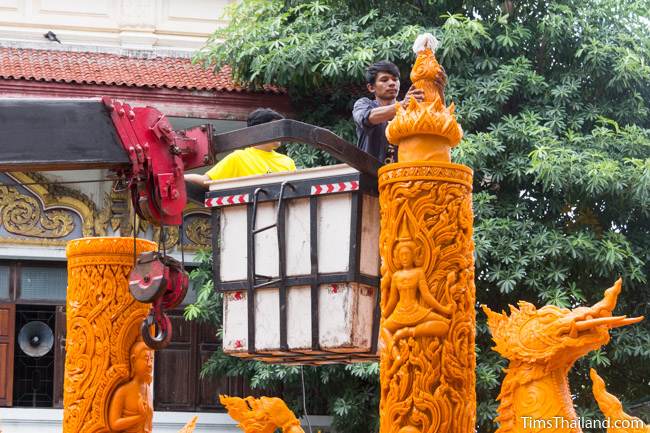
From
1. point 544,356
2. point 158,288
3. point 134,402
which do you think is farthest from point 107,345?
point 544,356

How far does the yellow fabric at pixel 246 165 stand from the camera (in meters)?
7.62

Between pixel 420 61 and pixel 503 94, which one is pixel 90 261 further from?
pixel 503 94

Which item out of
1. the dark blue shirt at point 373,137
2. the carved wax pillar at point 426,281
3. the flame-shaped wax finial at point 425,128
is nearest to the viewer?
the carved wax pillar at point 426,281

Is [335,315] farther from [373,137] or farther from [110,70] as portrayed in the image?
[110,70]

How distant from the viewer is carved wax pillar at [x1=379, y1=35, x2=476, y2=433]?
6.08 metres

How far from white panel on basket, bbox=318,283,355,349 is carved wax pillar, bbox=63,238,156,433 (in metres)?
2.71

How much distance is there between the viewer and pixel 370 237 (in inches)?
271

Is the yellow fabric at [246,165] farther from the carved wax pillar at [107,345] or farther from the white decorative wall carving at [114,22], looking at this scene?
the white decorative wall carving at [114,22]

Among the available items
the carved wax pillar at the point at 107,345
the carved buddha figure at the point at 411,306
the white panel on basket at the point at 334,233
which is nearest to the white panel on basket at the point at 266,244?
the white panel on basket at the point at 334,233

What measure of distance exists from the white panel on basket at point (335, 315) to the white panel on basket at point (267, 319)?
0.85 ft

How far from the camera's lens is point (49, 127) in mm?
6430

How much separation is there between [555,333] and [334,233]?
50.5 inches

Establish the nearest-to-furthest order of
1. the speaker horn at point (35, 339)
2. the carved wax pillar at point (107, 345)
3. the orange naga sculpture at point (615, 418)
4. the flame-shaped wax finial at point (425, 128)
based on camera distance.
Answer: the flame-shaped wax finial at point (425, 128) < the orange naga sculpture at point (615, 418) < the carved wax pillar at point (107, 345) < the speaker horn at point (35, 339)

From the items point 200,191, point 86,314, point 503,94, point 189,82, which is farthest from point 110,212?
point 200,191
